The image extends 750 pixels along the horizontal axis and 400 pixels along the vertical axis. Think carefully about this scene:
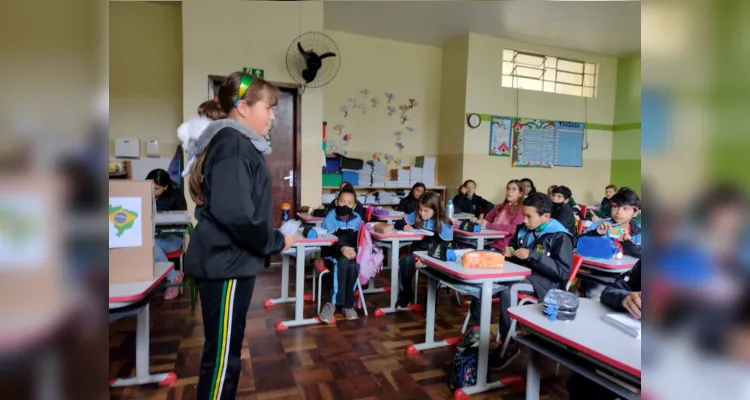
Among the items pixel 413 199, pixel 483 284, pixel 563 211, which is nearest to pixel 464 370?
pixel 483 284

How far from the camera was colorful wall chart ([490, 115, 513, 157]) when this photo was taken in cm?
636

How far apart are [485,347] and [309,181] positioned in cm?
351

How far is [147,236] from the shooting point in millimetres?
1726

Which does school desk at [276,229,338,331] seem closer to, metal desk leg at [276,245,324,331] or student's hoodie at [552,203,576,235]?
metal desk leg at [276,245,324,331]

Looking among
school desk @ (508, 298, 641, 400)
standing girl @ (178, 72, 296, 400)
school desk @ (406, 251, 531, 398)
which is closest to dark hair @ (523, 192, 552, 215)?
school desk @ (406, 251, 531, 398)

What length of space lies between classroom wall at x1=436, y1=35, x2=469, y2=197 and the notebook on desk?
16.0 ft

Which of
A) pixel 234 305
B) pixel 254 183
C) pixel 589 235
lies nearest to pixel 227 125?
pixel 254 183

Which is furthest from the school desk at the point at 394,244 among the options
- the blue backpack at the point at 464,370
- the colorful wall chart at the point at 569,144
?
the colorful wall chart at the point at 569,144

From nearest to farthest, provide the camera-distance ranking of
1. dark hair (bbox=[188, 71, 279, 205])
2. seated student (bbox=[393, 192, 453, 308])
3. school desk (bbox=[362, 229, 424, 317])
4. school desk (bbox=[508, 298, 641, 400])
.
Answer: school desk (bbox=[508, 298, 641, 400]) < dark hair (bbox=[188, 71, 279, 205]) < school desk (bbox=[362, 229, 424, 317]) < seated student (bbox=[393, 192, 453, 308])

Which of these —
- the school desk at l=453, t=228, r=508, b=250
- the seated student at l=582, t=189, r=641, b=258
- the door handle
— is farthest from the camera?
the door handle

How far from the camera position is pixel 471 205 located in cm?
559

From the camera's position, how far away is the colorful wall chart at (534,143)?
6611 millimetres

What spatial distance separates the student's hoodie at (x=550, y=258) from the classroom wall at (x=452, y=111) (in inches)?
146

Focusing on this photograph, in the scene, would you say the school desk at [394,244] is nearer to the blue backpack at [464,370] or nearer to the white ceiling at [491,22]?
the blue backpack at [464,370]
